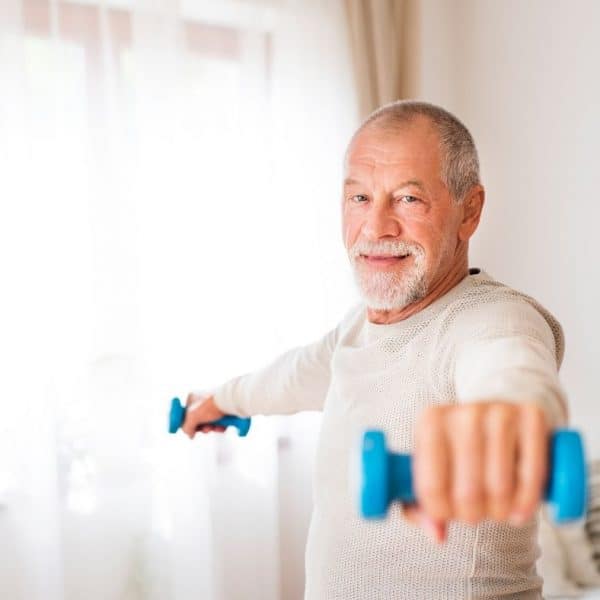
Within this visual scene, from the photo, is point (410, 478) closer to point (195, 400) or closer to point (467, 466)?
point (467, 466)

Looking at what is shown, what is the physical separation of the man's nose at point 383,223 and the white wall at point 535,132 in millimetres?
1554

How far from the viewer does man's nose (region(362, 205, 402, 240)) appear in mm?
1111

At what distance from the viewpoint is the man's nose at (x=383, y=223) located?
1111 mm

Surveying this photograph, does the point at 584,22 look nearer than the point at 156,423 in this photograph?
No

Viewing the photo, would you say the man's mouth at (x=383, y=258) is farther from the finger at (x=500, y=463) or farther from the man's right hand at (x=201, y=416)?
the finger at (x=500, y=463)

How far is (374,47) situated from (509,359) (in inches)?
87.4

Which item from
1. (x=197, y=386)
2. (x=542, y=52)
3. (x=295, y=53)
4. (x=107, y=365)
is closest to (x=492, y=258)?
(x=542, y=52)

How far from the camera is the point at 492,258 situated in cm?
286

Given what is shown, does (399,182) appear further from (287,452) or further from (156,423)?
(287,452)

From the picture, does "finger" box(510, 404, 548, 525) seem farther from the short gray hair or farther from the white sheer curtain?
the white sheer curtain

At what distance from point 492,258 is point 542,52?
31.8 inches

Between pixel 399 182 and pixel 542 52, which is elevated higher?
pixel 542 52

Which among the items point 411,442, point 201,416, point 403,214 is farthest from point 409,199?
point 201,416

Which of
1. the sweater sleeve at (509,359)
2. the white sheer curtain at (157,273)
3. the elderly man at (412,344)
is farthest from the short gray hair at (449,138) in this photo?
the white sheer curtain at (157,273)
